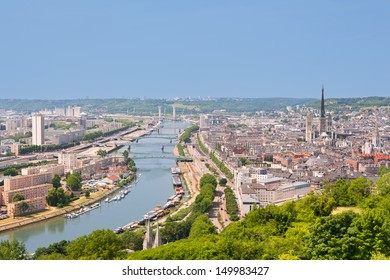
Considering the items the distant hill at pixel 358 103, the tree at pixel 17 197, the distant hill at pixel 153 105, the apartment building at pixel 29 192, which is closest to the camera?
the tree at pixel 17 197

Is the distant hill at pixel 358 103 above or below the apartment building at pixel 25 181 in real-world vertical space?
above

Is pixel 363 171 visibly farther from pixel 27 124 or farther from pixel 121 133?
pixel 27 124

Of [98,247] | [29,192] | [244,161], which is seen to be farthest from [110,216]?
[244,161]

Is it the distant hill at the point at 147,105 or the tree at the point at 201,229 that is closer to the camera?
the tree at the point at 201,229


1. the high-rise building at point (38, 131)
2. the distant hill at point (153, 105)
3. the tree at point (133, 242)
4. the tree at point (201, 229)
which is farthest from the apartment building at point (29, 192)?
the distant hill at point (153, 105)

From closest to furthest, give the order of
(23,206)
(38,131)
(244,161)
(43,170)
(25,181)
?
(23,206)
(25,181)
(43,170)
(244,161)
(38,131)

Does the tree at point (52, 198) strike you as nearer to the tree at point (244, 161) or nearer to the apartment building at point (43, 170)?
the apartment building at point (43, 170)

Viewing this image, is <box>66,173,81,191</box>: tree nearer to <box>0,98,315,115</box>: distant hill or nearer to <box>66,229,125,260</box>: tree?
<box>66,229,125,260</box>: tree

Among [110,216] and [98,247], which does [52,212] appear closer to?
[110,216]

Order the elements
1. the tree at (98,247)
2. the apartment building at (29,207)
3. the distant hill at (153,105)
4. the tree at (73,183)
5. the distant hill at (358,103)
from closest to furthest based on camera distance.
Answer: the tree at (98,247)
the apartment building at (29,207)
the tree at (73,183)
the distant hill at (358,103)
the distant hill at (153,105)

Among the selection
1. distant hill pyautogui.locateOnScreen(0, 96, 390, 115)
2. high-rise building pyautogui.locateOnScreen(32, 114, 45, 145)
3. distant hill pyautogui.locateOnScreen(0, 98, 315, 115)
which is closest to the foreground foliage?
high-rise building pyautogui.locateOnScreen(32, 114, 45, 145)

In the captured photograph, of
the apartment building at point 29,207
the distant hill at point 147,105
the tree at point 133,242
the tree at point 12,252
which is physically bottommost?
the apartment building at point 29,207

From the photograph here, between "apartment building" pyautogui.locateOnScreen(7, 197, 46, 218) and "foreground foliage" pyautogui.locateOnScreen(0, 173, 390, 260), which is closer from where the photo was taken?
"foreground foliage" pyautogui.locateOnScreen(0, 173, 390, 260)
